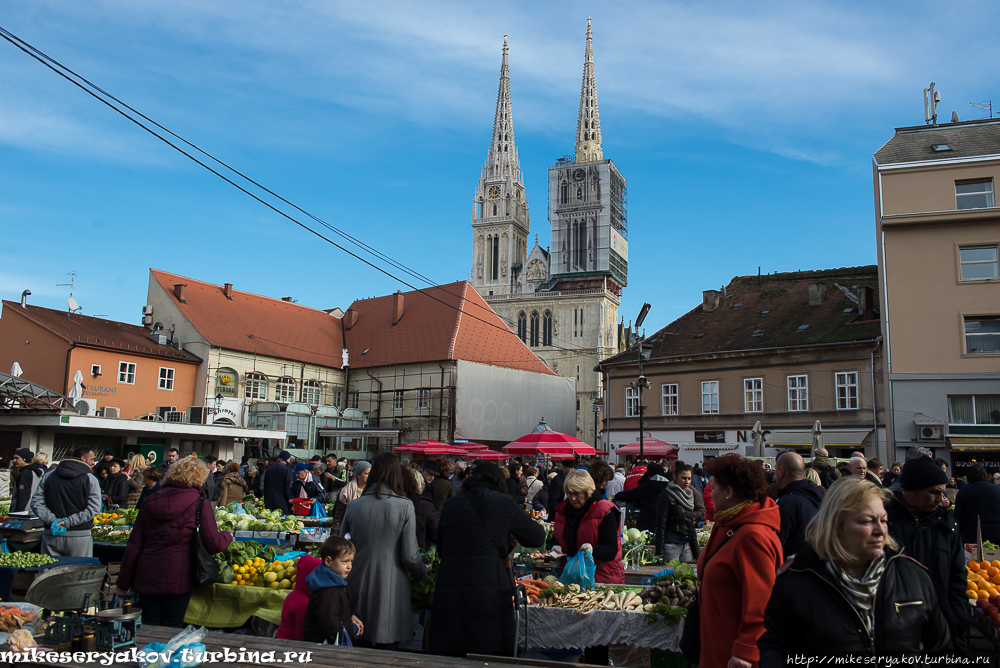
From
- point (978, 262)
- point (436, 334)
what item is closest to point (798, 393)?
point (978, 262)

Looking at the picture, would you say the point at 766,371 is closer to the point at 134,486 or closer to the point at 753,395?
the point at 753,395

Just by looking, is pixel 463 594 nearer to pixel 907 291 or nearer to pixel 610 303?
pixel 907 291

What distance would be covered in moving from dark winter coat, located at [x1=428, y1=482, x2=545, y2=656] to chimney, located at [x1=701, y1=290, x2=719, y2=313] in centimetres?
3366

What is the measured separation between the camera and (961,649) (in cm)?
324

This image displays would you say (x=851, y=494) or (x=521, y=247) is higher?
(x=521, y=247)

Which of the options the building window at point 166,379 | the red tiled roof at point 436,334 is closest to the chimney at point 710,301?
the red tiled roof at point 436,334

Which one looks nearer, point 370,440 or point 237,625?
point 237,625

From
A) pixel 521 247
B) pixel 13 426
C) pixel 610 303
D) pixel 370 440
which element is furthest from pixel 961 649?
pixel 521 247

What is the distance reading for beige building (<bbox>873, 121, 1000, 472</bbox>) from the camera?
24.7 metres

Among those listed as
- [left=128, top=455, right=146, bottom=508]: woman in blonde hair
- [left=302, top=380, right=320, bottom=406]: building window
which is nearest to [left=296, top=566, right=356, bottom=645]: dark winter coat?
[left=128, top=455, right=146, bottom=508]: woman in blonde hair

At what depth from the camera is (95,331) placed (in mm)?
39094

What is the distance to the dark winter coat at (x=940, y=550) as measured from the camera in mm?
3936

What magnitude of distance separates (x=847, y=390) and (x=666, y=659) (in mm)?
26343

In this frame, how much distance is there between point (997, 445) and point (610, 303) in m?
72.0
